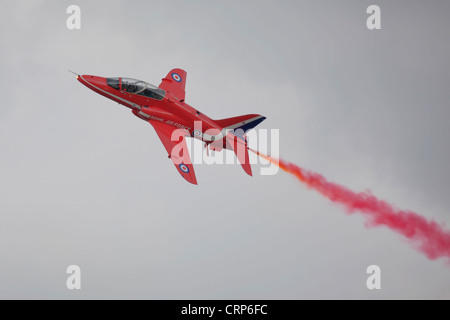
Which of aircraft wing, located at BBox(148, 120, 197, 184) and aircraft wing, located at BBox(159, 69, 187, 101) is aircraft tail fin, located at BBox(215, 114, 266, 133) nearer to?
aircraft wing, located at BBox(148, 120, 197, 184)

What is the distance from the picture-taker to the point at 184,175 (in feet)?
141

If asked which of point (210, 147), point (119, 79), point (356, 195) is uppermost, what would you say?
point (119, 79)

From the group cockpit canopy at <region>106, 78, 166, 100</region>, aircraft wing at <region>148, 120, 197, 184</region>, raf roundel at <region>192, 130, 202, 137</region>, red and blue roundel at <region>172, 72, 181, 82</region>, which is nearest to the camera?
aircraft wing at <region>148, 120, 197, 184</region>

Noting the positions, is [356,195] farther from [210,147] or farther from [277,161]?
[210,147]

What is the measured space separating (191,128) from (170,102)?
6.68 feet

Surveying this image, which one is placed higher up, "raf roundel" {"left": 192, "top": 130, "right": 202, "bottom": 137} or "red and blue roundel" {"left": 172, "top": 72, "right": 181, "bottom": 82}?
"red and blue roundel" {"left": 172, "top": 72, "right": 181, "bottom": 82}

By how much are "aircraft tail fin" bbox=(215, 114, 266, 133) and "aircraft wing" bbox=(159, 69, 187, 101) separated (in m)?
3.46

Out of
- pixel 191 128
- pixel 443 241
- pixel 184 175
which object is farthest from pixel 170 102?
pixel 443 241

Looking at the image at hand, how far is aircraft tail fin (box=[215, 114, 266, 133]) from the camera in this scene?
4641 cm

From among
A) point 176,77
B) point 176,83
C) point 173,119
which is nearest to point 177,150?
point 173,119

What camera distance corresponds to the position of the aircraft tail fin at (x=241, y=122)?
4641 centimetres

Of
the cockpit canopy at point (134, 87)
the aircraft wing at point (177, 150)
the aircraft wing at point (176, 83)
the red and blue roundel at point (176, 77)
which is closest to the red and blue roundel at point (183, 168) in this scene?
the aircraft wing at point (177, 150)

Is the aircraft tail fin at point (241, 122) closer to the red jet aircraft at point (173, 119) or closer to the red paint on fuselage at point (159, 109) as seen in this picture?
the red jet aircraft at point (173, 119)

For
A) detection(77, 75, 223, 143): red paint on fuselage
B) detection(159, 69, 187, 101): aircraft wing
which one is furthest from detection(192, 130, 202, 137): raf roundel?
detection(159, 69, 187, 101): aircraft wing
